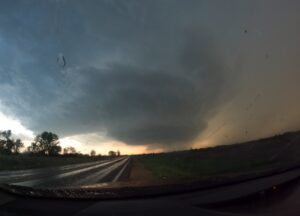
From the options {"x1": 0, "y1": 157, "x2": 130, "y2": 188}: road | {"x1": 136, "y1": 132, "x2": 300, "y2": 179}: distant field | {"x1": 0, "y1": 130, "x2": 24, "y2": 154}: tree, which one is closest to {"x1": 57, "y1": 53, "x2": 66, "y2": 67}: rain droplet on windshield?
{"x1": 0, "y1": 130, "x2": 24, "y2": 154}: tree

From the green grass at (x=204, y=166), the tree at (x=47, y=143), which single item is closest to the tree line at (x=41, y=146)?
the tree at (x=47, y=143)

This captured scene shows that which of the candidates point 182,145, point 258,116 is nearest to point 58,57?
point 182,145

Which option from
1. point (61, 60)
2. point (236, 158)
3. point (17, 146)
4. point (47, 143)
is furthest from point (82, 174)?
point (236, 158)

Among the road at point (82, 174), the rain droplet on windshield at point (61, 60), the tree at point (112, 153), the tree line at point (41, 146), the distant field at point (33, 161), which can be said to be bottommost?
the road at point (82, 174)

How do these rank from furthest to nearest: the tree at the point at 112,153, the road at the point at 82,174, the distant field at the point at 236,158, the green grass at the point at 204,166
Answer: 1. the road at the point at 82,174
2. the tree at the point at 112,153
3. the green grass at the point at 204,166
4. the distant field at the point at 236,158

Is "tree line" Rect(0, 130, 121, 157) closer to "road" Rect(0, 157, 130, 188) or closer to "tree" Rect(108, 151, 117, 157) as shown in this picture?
"tree" Rect(108, 151, 117, 157)

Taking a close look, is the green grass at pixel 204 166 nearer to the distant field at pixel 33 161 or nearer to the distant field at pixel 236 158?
the distant field at pixel 236 158

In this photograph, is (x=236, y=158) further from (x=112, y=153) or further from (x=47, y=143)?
(x=47, y=143)
